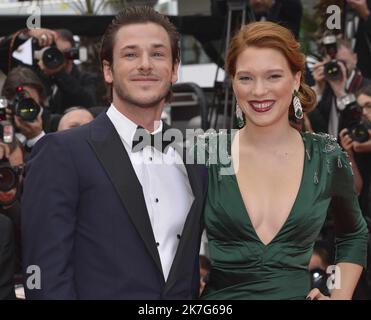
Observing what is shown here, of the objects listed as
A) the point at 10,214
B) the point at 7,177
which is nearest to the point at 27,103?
the point at 7,177

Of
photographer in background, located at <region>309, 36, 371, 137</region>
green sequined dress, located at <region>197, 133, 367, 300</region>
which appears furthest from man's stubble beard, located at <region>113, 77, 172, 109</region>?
photographer in background, located at <region>309, 36, 371, 137</region>

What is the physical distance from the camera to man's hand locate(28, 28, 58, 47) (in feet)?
16.4

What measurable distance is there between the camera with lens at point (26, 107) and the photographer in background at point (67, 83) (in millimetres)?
499

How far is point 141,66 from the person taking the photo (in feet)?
7.91

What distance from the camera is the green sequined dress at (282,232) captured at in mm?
2557

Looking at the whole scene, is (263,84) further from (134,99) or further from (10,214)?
(10,214)

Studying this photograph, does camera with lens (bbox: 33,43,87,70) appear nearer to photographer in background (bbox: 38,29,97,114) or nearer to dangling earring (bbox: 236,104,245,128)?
photographer in background (bbox: 38,29,97,114)

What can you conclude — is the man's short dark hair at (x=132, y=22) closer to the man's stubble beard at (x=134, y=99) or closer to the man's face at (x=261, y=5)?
the man's stubble beard at (x=134, y=99)

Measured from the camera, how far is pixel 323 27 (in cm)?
538

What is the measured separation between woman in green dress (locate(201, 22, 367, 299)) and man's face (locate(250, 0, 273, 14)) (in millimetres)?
2428

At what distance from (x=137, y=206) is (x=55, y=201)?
253 mm

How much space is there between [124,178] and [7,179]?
1718mm

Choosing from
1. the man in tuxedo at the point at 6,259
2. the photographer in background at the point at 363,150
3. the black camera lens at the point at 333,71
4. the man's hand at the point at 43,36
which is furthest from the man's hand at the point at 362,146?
the man in tuxedo at the point at 6,259
